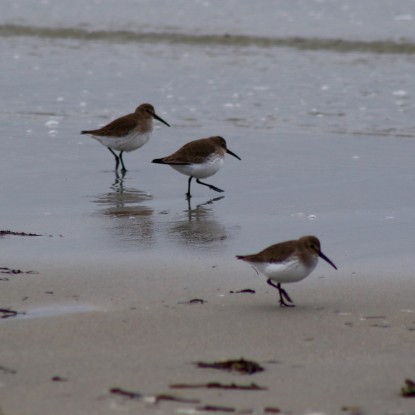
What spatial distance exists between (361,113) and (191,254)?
256 inches

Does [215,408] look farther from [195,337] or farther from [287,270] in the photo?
[287,270]

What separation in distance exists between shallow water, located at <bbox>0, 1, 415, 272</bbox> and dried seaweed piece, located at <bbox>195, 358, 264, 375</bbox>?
2360 millimetres

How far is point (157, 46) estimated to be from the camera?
21016mm

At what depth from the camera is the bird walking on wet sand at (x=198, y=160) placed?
989 centimetres

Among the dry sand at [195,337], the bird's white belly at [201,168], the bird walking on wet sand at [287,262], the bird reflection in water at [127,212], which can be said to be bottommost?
the dry sand at [195,337]

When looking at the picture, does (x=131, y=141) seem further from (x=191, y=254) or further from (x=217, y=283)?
(x=217, y=283)

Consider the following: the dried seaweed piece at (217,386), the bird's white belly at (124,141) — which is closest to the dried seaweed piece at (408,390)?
the dried seaweed piece at (217,386)

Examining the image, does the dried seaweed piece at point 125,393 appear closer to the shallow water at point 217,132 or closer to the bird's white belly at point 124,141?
the shallow water at point 217,132

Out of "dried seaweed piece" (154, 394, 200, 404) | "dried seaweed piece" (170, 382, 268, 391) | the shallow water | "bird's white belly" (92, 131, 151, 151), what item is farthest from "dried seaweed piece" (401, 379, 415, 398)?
"bird's white belly" (92, 131, 151, 151)

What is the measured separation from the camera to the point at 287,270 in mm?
6363

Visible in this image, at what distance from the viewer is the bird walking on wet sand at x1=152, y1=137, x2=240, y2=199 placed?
989cm

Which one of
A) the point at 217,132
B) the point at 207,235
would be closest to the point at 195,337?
the point at 207,235

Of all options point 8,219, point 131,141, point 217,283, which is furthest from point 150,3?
point 217,283

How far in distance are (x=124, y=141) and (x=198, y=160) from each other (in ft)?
5.49
